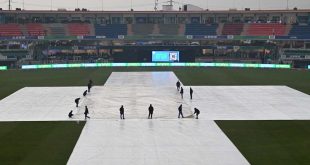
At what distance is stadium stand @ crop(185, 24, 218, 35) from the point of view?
9456 centimetres

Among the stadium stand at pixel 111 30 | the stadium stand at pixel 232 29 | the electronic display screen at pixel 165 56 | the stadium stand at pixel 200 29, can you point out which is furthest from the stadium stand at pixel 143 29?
the stadium stand at pixel 232 29

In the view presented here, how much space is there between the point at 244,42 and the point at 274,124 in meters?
68.6

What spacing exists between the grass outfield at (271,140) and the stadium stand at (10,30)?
70.9m

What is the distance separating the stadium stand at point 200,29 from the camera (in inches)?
3723

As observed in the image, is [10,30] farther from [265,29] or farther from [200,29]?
[265,29]

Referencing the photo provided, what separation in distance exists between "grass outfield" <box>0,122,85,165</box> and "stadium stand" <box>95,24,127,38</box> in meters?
64.1

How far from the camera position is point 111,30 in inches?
3733

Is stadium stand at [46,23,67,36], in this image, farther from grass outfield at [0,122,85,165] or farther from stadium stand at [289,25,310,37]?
grass outfield at [0,122,85,165]

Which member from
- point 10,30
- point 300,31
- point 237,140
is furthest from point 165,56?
point 237,140

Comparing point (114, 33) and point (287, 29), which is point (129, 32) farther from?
point (287, 29)

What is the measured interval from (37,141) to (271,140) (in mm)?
14486

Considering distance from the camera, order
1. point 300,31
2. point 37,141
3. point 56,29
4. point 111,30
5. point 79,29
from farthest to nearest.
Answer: point 56,29, point 79,29, point 111,30, point 300,31, point 37,141

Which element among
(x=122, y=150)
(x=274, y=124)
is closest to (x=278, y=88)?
(x=274, y=124)

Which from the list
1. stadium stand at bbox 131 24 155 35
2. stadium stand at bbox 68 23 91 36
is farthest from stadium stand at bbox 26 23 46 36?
stadium stand at bbox 131 24 155 35
